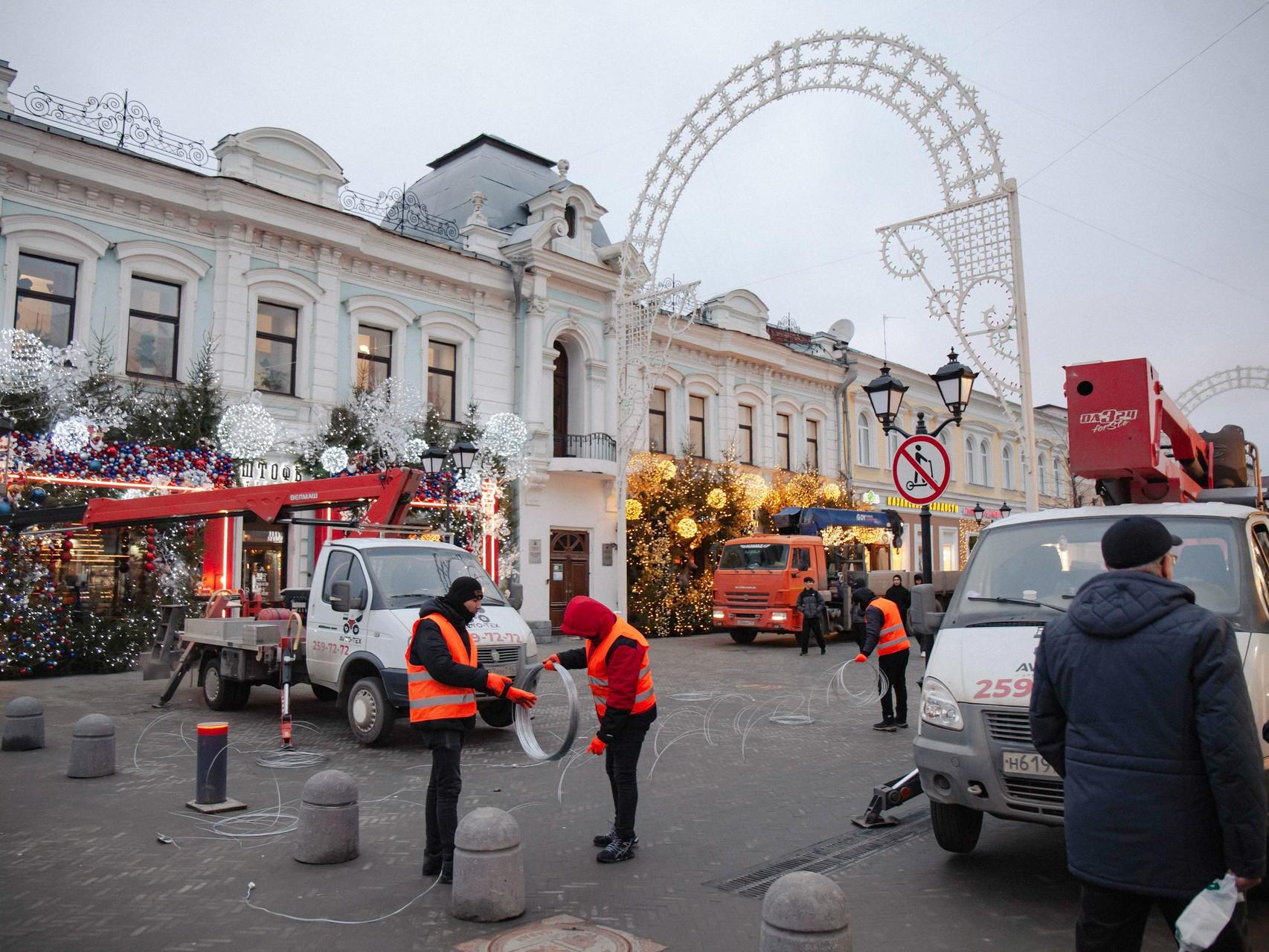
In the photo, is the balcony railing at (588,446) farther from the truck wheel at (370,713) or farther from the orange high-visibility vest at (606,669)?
the orange high-visibility vest at (606,669)

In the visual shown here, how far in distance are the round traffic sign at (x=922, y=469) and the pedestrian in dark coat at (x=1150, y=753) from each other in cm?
644

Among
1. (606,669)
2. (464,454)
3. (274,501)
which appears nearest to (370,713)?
(274,501)

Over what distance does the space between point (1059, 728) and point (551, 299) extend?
23.1 m

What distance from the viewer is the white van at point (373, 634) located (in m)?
10.1

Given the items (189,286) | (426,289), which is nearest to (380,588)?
(189,286)

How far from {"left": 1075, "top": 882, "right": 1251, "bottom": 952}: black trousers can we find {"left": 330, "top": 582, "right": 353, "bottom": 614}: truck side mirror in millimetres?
8642

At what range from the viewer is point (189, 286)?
1889 cm

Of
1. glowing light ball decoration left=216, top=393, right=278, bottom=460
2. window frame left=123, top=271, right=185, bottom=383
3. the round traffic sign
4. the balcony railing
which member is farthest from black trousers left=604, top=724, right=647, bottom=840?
the balcony railing

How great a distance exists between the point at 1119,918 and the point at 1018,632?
2.69 metres

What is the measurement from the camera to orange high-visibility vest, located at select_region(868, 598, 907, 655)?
36.2 ft

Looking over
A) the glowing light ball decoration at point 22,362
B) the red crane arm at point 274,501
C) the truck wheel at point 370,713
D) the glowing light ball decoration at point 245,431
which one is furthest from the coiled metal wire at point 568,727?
the glowing light ball decoration at point 22,362

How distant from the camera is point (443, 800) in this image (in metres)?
5.73

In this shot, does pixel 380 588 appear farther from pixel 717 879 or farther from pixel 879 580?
pixel 879 580

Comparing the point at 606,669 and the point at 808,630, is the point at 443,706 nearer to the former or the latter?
the point at 606,669
